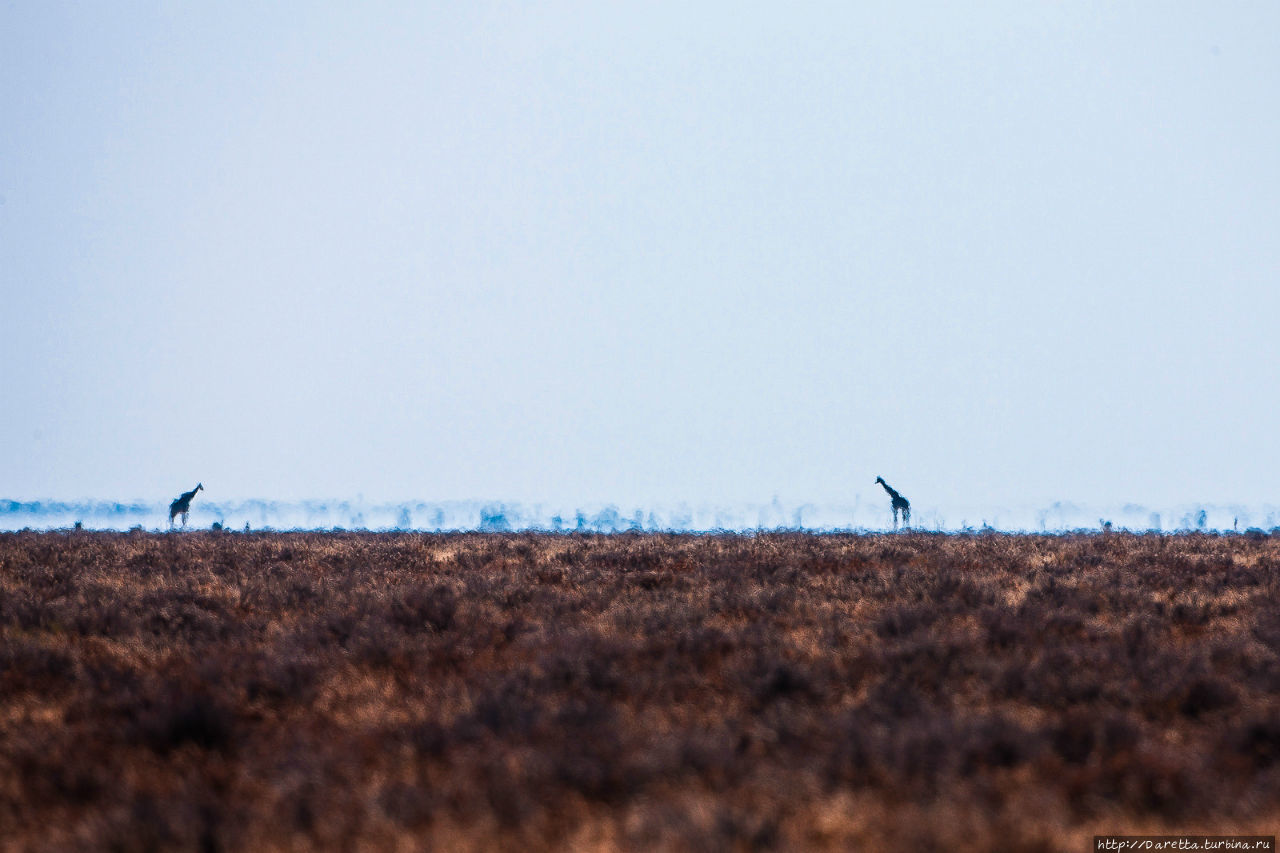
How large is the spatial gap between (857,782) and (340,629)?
7221 mm

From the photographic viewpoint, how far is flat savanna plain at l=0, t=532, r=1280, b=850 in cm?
582

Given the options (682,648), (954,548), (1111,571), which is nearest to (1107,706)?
(682,648)

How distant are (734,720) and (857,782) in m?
1.45

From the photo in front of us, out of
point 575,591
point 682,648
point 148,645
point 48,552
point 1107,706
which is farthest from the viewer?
point 48,552

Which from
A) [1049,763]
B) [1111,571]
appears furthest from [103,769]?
[1111,571]

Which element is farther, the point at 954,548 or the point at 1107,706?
the point at 954,548

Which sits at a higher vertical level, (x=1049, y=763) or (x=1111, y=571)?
(x=1111, y=571)

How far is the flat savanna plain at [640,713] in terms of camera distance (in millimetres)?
5816

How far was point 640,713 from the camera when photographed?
810cm

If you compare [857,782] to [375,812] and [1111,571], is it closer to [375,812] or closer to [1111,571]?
[375,812]

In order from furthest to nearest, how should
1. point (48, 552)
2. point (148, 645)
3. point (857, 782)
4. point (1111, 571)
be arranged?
1. point (48, 552)
2. point (1111, 571)
3. point (148, 645)
4. point (857, 782)

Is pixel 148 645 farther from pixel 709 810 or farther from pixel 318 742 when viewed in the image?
pixel 709 810

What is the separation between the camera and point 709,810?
567cm

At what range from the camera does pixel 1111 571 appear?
55.1 feet
